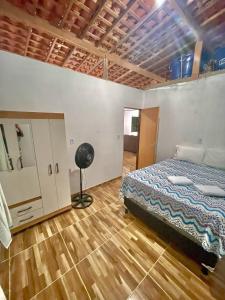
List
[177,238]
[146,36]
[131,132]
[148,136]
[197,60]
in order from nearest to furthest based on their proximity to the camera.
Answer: [177,238]
[146,36]
[197,60]
[148,136]
[131,132]

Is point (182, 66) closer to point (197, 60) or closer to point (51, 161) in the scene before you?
point (197, 60)

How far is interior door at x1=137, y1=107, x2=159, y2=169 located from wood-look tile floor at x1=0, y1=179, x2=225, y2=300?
233 cm

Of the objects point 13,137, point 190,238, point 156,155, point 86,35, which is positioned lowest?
point 190,238

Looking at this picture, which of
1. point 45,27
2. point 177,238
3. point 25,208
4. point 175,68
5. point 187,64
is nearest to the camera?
point 177,238

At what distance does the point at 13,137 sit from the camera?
1645 mm

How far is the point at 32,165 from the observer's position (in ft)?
5.98

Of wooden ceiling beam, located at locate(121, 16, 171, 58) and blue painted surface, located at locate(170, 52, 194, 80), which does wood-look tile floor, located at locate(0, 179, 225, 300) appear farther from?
blue painted surface, located at locate(170, 52, 194, 80)

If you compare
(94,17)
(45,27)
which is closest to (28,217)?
(45,27)

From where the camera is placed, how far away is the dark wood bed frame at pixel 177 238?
1.30m

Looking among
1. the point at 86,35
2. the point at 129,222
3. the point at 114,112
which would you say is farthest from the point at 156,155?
the point at 86,35

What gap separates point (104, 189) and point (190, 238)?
76.3 inches

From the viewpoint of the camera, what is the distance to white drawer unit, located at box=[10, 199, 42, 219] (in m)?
1.75

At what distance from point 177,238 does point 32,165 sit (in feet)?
6.89

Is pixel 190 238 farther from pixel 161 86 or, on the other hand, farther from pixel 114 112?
pixel 161 86
